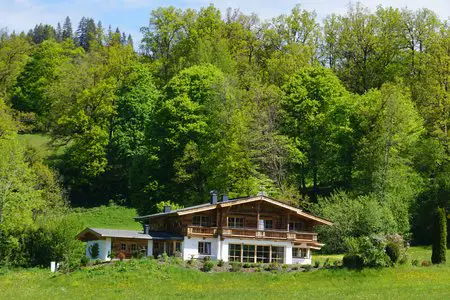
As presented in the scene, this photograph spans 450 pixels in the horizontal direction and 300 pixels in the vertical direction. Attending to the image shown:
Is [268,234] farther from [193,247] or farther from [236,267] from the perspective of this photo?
[236,267]

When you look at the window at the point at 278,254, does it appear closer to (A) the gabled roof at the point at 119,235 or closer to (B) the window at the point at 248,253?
(B) the window at the point at 248,253

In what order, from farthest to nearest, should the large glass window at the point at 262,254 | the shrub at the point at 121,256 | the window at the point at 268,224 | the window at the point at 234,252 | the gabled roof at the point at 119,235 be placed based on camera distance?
1. the window at the point at 268,224
2. the large glass window at the point at 262,254
3. the window at the point at 234,252
4. the gabled roof at the point at 119,235
5. the shrub at the point at 121,256

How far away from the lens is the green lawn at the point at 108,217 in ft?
255

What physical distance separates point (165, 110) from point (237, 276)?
118 feet

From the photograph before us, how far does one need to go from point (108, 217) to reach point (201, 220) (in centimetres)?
2099

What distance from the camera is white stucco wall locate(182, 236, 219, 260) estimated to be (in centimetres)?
6103

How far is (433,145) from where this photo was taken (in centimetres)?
7744

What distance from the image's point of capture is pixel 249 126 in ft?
262

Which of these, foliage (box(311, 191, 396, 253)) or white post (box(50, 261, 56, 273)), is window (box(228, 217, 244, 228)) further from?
white post (box(50, 261, 56, 273))

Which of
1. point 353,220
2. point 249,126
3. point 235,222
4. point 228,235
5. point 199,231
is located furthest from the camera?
point 249,126

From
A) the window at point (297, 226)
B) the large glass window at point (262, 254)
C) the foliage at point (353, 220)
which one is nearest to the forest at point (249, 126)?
the foliage at point (353, 220)

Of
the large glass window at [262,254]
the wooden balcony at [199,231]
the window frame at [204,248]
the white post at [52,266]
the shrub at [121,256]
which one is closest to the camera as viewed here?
the white post at [52,266]

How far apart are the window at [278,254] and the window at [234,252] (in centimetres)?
283

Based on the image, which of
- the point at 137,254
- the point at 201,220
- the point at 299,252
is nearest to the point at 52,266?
the point at 137,254
